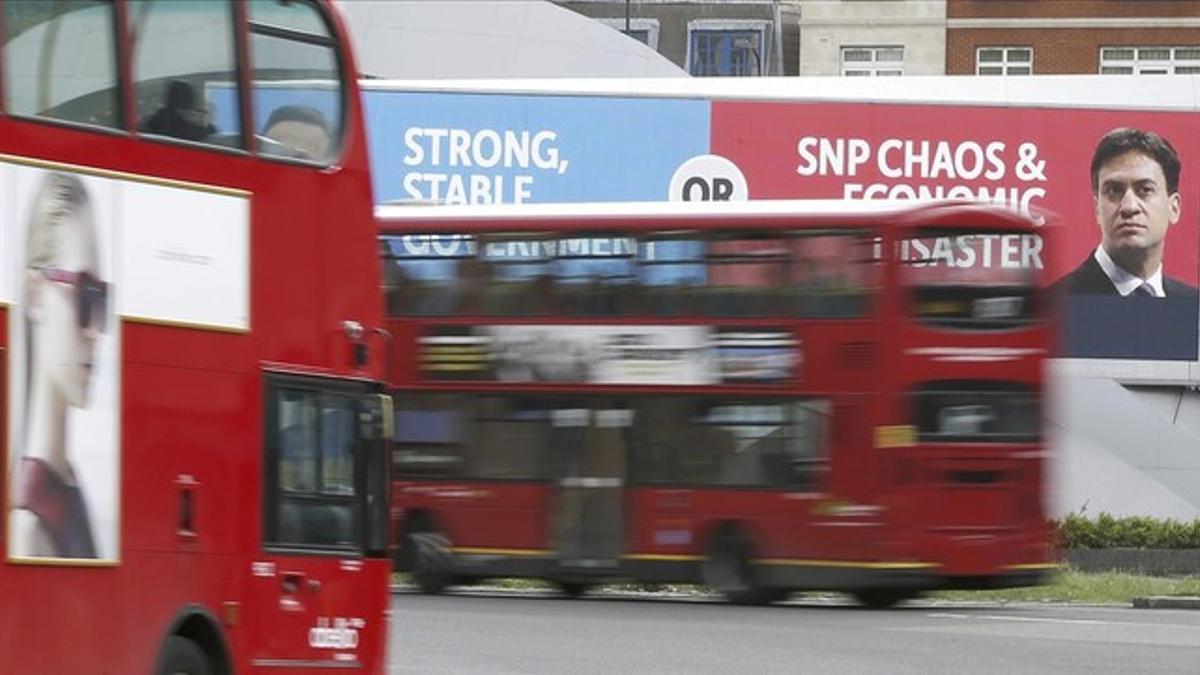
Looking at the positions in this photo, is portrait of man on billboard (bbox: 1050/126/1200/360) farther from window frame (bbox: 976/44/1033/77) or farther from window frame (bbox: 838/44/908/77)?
window frame (bbox: 838/44/908/77)

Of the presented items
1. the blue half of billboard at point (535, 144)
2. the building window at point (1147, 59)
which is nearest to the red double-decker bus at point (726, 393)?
the blue half of billboard at point (535, 144)

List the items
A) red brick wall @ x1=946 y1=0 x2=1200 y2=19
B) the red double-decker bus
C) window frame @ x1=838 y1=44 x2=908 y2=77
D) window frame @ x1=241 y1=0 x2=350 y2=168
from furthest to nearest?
window frame @ x1=838 y1=44 x2=908 y2=77 → red brick wall @ x1=946 y1=0 x2=1200 y2=19 → the red double-decker bus → window frame @ x1=241 y1=0 x2=350 y2=168

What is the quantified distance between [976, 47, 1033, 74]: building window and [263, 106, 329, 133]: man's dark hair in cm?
6374

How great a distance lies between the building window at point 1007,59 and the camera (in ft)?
251

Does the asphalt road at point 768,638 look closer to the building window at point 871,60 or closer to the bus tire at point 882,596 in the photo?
the bus tire at point 882,596

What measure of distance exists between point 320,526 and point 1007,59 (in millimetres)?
64174

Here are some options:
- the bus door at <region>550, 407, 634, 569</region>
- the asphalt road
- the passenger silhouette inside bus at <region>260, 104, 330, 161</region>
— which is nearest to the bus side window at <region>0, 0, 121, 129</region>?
the passenger silhouette inside bus at <region>260, 104, 330, 161</region>

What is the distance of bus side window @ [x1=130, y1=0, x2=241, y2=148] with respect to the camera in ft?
39.7

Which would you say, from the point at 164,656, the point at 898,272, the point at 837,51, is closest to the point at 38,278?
the point at 164,656

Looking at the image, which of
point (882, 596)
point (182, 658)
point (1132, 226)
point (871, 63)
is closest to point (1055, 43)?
point (871, 63)

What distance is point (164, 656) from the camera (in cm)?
1226

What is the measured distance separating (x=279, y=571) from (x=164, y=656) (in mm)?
1346

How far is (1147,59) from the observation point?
250ft

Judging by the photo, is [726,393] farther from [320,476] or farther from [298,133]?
[298,133]
